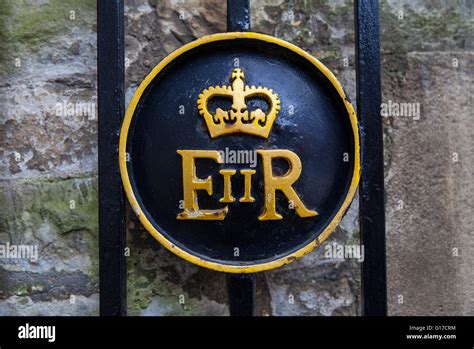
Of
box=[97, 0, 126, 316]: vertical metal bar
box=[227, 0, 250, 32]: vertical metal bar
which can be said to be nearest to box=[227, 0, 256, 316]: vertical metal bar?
box=[227, 0, 250, 32]: vertical metal bar

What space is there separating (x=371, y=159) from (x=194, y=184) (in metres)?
0.35

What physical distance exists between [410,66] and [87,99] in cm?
74

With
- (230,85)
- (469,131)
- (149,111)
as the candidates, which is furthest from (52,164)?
(469,131)

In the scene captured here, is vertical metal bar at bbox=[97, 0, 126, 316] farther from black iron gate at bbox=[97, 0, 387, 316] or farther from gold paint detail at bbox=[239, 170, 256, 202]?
gold paint detail at bbox=[239, 170, 256, 202]

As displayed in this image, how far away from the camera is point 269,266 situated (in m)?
0.77

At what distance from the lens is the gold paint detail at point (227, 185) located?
0.76 m

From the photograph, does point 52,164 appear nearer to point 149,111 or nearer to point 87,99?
point 87,99

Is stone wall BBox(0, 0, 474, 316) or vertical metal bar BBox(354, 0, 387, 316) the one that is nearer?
vertical metal bar BBox(354, 0, 387, 316)

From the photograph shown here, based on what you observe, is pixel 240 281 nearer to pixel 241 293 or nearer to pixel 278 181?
pixel 241 293
